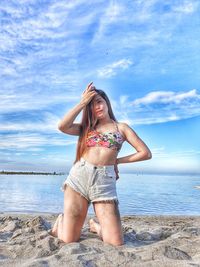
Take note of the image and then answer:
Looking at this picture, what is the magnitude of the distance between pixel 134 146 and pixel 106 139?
0.36 m

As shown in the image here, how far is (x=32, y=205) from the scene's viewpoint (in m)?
10.5

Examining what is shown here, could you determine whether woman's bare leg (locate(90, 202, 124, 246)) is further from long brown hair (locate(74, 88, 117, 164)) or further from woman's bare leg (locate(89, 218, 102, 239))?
long brown hair (locate(74, 88, 117, 164))

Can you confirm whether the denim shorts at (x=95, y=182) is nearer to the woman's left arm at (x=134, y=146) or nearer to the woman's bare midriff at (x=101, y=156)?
the woman's bare midriff at (x=101, y=156)

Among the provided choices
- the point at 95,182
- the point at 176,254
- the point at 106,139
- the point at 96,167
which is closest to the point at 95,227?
the point at 95,182

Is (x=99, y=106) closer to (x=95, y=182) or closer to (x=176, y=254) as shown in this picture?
(x=95, y=182)

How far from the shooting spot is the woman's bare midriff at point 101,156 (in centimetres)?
458

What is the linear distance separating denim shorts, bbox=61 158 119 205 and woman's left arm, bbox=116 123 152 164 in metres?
0.24

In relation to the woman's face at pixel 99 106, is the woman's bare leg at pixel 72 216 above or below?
below

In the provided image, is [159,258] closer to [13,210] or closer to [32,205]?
[13,210]

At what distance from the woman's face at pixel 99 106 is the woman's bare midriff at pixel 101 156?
1.47ft

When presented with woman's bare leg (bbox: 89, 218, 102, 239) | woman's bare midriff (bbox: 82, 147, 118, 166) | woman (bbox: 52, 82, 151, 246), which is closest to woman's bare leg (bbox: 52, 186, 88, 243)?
woman (bbox: 52, 82, 151, 246)

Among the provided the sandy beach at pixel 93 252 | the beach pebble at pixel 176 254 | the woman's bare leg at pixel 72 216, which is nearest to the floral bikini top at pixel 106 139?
the woman's bare leg at pixel 72 216

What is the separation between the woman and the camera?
14.9 ft

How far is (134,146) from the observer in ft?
15.2
